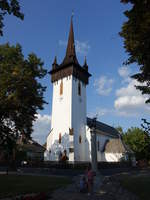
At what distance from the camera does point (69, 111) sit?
35844 mm

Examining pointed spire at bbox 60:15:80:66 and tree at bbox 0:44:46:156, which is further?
pointed spire at bbox 60:15:80:66

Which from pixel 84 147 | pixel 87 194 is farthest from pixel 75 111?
pixel 87 194

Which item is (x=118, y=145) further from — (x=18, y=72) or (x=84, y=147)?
(x=18, y=72)

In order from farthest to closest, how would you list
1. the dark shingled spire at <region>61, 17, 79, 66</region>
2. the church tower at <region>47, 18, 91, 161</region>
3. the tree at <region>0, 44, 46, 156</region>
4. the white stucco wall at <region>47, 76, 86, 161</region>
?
the dark shingled spire at <region>61, 17, 79, 66</region> → the white stucco wall at <region>47, 76, 86, 161</region> → the church tower at <region>47, 18, 91, 161</region> → the tree at <region>0, 44, 46, 156</region>

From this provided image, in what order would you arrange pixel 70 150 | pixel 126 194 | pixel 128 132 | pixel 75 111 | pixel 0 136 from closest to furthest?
pixel 126 194
pixel 0 136
pixel 70 150
pixel 75 111
pixel 128 132

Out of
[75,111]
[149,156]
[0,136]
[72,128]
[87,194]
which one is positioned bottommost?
[87,194]

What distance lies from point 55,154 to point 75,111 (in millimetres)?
8276

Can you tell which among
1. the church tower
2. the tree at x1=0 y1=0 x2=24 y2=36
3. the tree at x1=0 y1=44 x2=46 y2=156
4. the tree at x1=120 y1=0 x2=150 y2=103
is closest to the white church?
the church tower

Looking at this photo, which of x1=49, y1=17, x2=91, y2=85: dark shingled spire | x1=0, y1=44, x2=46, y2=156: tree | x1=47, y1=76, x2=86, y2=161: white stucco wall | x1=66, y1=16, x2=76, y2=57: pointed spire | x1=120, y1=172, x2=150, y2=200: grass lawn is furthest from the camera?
x1=66, y1=16, x2=76, y2=57: pointed spire

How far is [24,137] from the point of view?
82.4ft

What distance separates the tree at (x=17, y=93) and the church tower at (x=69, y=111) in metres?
11.2

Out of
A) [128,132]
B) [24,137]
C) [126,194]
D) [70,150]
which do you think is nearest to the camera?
[126,194]

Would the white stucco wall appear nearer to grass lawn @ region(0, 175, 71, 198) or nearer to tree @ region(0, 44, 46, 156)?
tree @ region(0, 44, 46, 156)

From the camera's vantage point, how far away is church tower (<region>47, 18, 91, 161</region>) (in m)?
35.0
